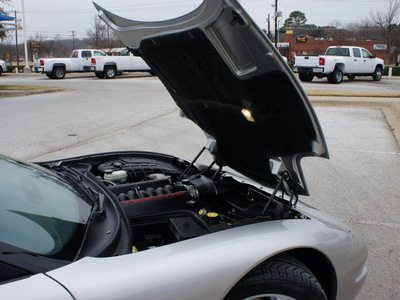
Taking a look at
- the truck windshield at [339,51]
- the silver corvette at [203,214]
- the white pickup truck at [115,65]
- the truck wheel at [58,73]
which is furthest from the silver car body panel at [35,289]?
the truck wheel at [58,73]

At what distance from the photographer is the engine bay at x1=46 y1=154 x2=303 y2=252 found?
8.07ft

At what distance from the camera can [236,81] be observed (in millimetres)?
2326

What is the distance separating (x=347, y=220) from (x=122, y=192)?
2.49 m

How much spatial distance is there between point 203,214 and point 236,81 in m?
0.93

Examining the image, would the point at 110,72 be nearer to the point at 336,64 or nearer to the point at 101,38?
the point at 336,64

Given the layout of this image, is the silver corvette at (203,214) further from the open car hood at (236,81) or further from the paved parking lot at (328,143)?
the paved parking lot at (328,143)

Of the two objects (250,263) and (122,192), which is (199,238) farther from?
(122,192)

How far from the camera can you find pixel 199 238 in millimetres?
2053

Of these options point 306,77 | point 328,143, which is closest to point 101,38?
point 306,77

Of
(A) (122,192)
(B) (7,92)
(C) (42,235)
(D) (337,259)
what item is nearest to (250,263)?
(D) (337,259)

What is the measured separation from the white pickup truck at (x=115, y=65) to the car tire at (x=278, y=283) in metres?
25.4

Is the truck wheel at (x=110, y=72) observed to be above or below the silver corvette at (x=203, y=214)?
below

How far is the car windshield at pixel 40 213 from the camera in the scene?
171cm

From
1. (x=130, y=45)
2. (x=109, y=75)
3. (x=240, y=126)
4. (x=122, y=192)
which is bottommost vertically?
(x=109, y=75)
